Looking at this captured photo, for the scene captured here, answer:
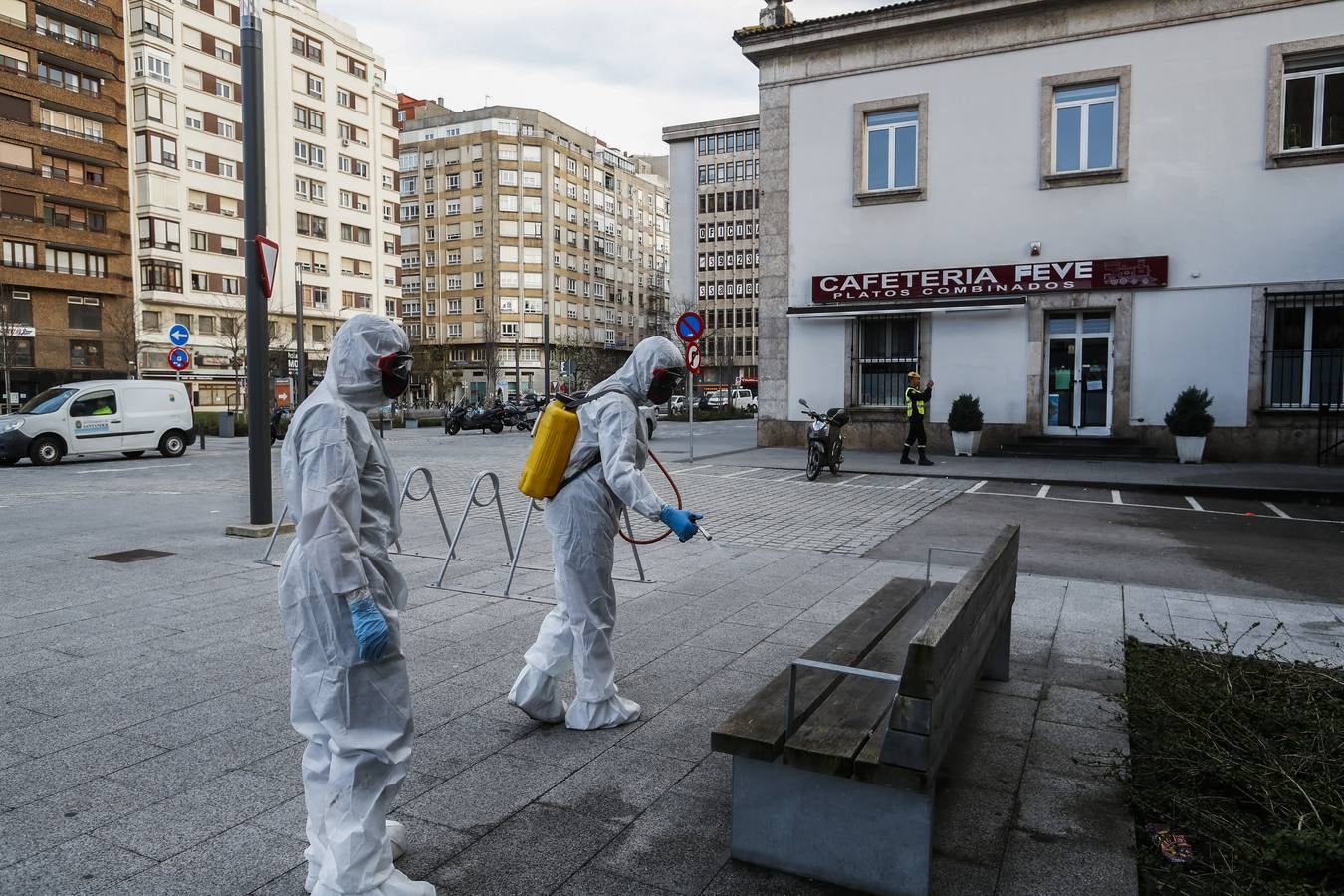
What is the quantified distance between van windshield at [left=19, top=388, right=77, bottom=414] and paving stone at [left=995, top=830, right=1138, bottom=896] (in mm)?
21646

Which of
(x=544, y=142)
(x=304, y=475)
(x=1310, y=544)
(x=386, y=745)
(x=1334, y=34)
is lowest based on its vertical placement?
(x=1310, y=544)

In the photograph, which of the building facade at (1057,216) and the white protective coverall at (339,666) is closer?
the white protective coverall at (339,666)

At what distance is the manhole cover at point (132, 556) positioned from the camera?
8211 millimetres

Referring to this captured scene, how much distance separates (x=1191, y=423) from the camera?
1761 cm

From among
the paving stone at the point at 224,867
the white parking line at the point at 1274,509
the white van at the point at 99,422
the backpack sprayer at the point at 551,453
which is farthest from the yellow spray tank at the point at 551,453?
the white van at the point at 99,422

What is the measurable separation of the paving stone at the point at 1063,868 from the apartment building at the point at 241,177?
5073 cm

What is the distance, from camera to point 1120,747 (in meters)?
4.00

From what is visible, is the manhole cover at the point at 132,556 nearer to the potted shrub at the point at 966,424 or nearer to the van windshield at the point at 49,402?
the van windshield at the point at 49,402

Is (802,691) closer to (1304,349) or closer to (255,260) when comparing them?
(255,260)

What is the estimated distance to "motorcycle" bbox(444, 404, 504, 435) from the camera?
3222cm

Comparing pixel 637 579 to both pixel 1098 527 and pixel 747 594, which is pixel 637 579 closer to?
pixel 747 594

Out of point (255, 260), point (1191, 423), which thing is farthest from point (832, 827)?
point (1191, 423)

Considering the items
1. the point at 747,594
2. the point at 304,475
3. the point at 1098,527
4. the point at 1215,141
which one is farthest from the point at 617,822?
the point at 1215,141

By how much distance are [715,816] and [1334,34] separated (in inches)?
825
